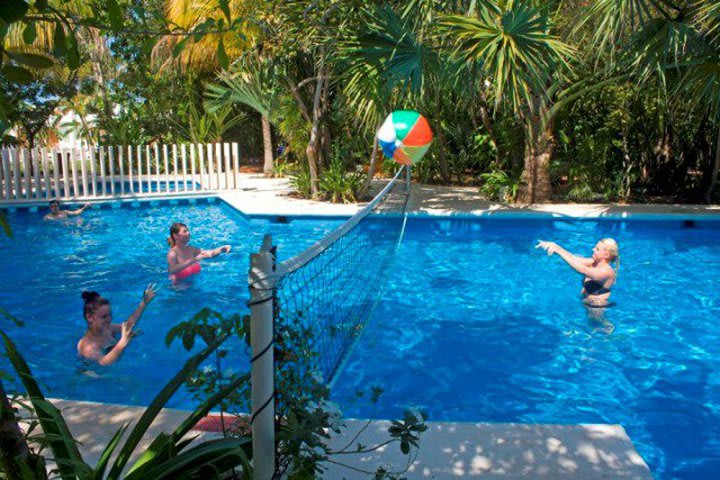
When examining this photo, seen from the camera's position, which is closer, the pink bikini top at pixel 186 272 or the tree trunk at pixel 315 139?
the pink bikini top at pixel 186 272

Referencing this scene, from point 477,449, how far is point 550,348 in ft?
11.8

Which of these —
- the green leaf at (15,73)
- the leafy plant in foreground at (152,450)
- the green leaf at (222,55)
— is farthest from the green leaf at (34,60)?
the leafy plant in foreground at (152,450)

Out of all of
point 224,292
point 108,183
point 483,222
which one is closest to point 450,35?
point 483,222

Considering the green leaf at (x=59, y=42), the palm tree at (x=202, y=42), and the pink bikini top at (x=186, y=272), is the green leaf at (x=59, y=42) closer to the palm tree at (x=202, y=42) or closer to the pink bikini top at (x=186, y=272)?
the pink bikini top at (x=186, y=272)

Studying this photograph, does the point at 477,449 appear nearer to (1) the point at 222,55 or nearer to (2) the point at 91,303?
(1) the point at 222,55

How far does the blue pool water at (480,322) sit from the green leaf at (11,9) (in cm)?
399

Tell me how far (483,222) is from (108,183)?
11002 millimetres

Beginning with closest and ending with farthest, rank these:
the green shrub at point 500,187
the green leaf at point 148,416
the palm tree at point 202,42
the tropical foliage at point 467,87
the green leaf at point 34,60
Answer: the green leaf at point 34,60 < the green leaf at point 148,416 < the tropical foliage at point 467,87 < the green shrub at point 500,187 < the palm tree at point 202,42

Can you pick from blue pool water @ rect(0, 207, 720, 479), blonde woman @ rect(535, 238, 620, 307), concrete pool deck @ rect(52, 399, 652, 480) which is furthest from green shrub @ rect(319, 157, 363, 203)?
concrete pool deck @ rect(52, 399, 652, 480)

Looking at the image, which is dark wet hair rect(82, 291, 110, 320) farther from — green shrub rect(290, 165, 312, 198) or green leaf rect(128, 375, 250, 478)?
green shrub rect(290, 165, 312, 198)

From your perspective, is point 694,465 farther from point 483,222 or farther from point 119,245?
point 119,245

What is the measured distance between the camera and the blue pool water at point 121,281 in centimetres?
654

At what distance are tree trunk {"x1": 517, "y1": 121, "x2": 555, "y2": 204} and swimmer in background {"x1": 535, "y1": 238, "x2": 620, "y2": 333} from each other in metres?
6.21

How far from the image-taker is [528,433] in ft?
13.3
